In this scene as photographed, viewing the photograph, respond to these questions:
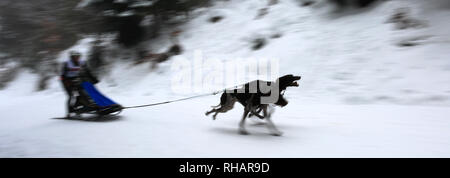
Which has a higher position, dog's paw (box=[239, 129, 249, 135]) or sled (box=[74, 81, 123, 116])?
sled (box=[74, 81, 123, 116])

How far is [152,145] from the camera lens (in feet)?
15.8

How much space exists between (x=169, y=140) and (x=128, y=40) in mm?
11967

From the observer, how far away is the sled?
6.79 m

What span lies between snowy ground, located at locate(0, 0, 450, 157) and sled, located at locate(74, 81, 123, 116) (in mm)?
278

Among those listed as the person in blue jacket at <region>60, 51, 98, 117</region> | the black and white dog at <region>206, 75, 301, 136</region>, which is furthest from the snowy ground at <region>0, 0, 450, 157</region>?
the person in blue jacket at <region>60, 51, 98, 117</region>

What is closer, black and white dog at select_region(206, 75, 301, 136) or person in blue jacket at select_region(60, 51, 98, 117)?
black and white dog at select_region(206, 75, 301, 136)

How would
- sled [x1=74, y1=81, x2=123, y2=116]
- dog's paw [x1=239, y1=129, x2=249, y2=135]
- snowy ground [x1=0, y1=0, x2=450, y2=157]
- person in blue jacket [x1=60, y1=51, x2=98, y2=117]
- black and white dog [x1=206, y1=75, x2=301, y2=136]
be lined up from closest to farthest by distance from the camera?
snowy ground [x1=0, y1=0, x2=450, y2=157], black and white dog [x1=206, y1=75, x2=301, y2=136], dog's paw [x1=239, y1=129, x2=249, y2=135], sled [x1=74, y1=81, x2=123, y2=116], person in blue jacket [x1=60, y1=51, x2=98, y2=117]

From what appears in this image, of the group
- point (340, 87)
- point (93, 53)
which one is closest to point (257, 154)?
point (340, 87)

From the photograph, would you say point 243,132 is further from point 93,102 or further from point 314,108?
point 93,102

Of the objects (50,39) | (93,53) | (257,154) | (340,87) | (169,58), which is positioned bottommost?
(257,154)

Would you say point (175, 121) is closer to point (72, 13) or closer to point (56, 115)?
point (56, 115)

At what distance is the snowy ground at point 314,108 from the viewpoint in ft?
14.8

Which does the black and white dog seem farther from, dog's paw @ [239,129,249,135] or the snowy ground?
the snowy ground

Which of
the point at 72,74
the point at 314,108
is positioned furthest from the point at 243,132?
the point at 72,74
